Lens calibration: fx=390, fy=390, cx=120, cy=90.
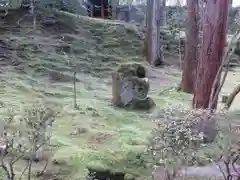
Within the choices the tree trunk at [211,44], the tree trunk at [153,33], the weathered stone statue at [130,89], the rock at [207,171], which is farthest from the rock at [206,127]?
the tree trunk at [153,33]

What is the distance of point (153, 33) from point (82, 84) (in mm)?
4122

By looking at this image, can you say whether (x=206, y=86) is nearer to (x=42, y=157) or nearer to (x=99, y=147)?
(x=99, y=147)

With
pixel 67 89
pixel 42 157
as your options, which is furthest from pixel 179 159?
pixel 67 89

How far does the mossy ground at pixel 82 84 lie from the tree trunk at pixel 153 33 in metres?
0.41

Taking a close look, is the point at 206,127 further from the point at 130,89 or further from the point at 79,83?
the point at 79,83

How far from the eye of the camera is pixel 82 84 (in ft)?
29.8

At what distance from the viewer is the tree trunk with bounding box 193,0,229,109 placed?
5375 mm

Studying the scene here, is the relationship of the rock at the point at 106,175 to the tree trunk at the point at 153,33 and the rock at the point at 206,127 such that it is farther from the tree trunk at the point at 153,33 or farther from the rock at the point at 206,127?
the tree trunk at the point at 153,33

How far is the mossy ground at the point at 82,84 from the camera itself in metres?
4.30

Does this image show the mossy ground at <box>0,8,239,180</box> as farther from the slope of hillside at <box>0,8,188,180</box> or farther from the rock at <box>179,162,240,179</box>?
the rock at <box>179,162,240,179</box>

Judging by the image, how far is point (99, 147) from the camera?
15.2 feet

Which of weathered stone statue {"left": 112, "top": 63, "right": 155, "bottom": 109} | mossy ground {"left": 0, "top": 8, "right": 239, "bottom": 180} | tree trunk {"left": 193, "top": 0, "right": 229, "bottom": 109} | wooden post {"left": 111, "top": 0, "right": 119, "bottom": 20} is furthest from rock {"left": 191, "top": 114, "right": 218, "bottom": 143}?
wooden post {"left": 111, "top": 0, "right": 119, "bottom": 20}

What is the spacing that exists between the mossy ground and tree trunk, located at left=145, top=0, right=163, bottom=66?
41 centimetres

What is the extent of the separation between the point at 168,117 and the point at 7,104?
3998mm
